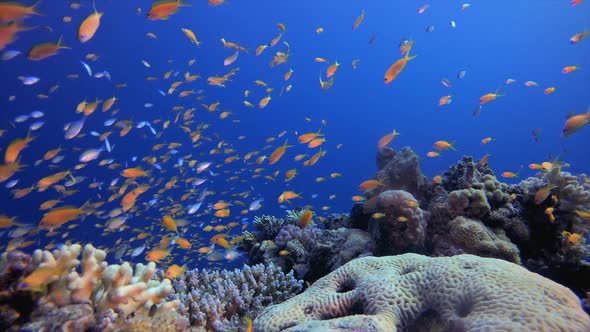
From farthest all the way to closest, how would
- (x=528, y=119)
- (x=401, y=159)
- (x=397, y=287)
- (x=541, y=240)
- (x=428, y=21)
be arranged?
(x=528, y=119) < (x=428, y=21) < (x=401, y=159) < (x=541, y=240) < (x=397, y=287)

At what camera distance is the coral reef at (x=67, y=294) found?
2543 mm

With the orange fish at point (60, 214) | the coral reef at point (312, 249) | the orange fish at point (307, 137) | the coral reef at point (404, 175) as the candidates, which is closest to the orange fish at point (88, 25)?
the orange fish at point (60, 214)

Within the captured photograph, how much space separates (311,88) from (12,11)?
272 feet

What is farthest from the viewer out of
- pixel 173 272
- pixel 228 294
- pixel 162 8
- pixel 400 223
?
pixel 162 8

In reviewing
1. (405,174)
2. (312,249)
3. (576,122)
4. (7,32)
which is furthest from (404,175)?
(7,32)

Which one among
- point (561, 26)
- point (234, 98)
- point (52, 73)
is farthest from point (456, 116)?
point (52, 73)

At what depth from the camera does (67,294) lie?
2.77 meters

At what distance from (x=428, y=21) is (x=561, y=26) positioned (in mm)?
42834

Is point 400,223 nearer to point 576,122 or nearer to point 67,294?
point 576,122

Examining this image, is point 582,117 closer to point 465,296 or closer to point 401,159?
point 401,159

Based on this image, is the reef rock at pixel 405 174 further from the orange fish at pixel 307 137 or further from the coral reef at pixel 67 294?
the coral reef at pixel 67 294

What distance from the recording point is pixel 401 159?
7539mm

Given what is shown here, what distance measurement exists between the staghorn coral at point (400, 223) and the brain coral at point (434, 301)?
1.62 metres

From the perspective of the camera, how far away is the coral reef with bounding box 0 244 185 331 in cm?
254
